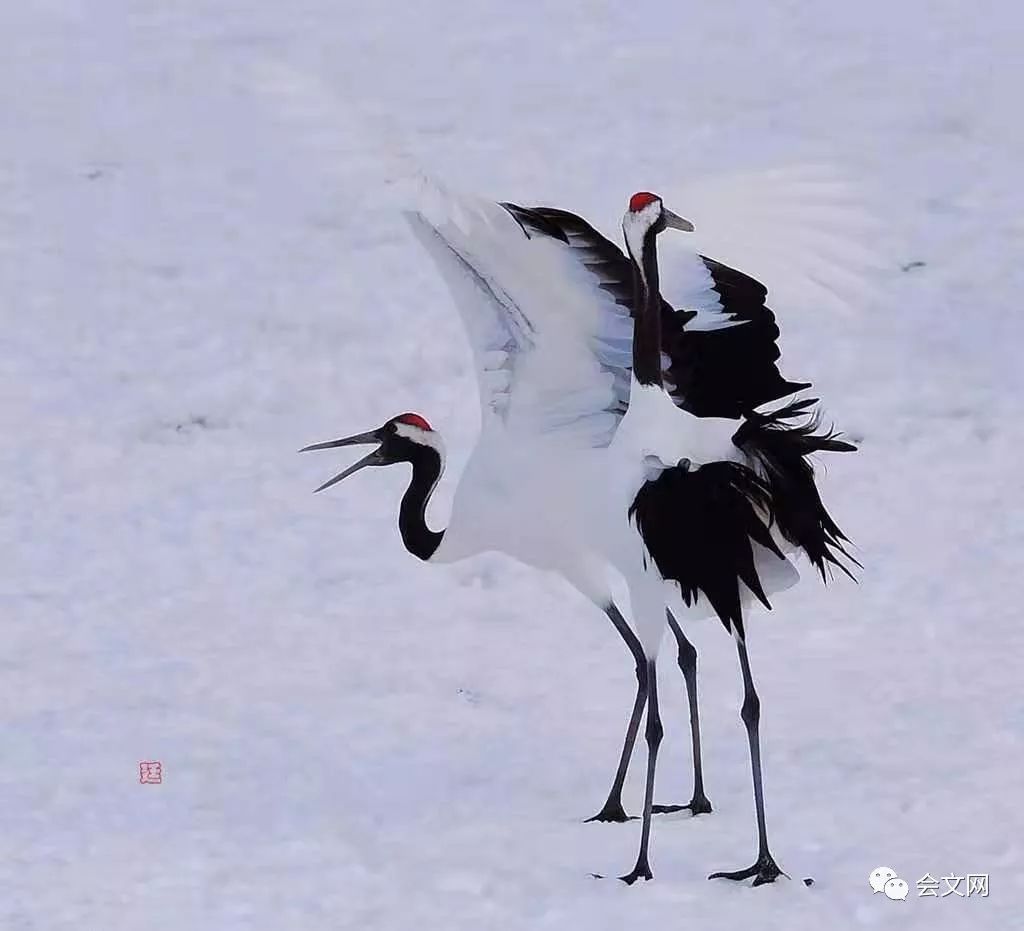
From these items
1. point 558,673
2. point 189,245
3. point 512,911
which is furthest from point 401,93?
point 512,911

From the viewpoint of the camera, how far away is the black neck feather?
4.57 meters

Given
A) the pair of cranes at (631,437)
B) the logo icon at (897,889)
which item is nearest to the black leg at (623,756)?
the pair of cranes at (631,437)

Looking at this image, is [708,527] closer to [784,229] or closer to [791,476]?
[791,476]

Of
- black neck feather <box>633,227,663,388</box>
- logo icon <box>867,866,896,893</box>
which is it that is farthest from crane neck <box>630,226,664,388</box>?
logo icon <box>867,866,896,893</box>

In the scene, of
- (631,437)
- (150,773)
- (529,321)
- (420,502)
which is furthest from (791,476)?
(150,773)

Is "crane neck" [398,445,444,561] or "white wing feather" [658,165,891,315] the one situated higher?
"white wing feather" [658,165,891,315]

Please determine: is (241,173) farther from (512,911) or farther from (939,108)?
(512,911)

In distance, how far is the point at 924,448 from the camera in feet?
25.2

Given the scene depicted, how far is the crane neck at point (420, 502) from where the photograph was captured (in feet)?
17.5

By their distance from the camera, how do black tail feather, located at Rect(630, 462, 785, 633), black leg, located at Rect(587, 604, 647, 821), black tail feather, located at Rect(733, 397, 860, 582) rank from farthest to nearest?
black leg, located at Rect(587, 604, 647, 821), black tail feather, located at Rect(733, 397, 860, 582), black tail feather, located at Rect(630, 462, 785, 633)

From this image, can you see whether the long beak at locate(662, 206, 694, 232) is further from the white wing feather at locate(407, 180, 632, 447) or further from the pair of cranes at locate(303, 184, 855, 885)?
the white wing feather at locate(407, 180, 632, 447)

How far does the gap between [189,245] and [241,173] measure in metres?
0.77

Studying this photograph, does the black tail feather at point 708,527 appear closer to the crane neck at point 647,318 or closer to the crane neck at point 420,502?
the crane neck at point 647,318

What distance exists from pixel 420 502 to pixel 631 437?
927 mm
